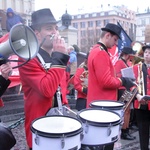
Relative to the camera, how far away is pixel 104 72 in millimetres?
3346

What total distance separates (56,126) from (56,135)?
16cm

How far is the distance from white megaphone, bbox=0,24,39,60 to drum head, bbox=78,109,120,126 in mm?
718

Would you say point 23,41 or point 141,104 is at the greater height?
point 23,41

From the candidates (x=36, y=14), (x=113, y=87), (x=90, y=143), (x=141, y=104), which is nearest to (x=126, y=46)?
(x=141, y=104)

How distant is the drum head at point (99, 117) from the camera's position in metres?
2.21

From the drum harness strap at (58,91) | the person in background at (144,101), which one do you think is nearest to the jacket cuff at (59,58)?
the drum harness strap at (58,91)

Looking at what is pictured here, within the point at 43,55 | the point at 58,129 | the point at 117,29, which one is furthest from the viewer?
the point at 117,29

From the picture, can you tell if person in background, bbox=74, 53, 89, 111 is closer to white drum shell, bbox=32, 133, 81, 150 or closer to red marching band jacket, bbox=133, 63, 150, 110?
red marching band jacket, bbox=133, 63, 150, 110

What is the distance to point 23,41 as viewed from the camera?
1952mm

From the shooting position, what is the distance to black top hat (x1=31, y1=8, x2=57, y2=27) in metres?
2.50

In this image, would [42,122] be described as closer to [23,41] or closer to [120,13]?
[23,41]

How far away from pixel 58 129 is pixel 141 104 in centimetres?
221

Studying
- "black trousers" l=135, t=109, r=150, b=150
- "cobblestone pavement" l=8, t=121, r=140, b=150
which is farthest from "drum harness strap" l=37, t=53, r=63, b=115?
"cobblestone pavement" l=8, t=121, r=140, b=150

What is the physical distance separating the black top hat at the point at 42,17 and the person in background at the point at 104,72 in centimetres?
105
